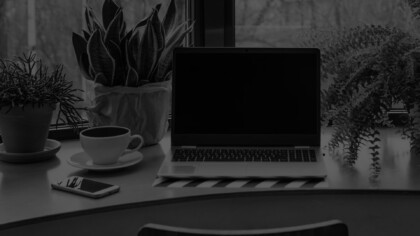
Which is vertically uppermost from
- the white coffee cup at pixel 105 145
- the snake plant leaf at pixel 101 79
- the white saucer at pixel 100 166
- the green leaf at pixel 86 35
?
the green leaf at pixel 86 35

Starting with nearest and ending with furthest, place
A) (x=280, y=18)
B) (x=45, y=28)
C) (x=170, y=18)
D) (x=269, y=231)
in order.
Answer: (x=269, y=231), (x=170, y=18), (x=45, y=28), (x=280, y=18)

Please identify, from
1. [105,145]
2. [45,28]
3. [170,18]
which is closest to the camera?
[105,145]

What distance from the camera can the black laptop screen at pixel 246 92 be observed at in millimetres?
1456

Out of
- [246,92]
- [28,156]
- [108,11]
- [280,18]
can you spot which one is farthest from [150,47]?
[280,18]

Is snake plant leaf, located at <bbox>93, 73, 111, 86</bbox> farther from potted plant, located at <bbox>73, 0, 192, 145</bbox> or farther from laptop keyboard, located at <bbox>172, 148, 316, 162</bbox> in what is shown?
laptop keyboard, located at <bbox>172, 148, 316, 162</bbox>

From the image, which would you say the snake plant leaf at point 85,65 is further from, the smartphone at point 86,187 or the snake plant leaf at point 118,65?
the smartphone at point 86,187

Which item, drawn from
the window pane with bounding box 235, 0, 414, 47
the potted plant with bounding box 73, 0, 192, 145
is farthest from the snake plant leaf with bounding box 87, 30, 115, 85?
the window pane with bounding box 235, 0, 414, 47

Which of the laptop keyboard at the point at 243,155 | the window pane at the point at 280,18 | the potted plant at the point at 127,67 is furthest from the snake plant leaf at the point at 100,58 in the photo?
the window pane at the point at 280,18

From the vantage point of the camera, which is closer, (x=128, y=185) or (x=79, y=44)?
(x=128, y=185)

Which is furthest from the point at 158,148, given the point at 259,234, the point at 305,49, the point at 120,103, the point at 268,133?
the point at 259,234

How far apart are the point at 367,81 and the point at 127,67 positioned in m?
0.59

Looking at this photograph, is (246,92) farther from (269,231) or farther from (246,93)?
(269,231)

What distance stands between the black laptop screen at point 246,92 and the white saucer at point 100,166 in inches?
4.9

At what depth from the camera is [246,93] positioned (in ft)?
4.80
